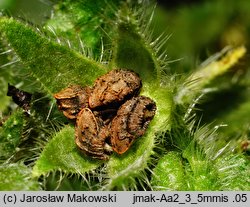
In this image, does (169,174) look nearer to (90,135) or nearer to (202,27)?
(90,135)

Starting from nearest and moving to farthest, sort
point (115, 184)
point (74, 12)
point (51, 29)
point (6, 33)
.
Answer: point (115, 184)
point (6, 33)
point (51, 29)
point (74, 12)

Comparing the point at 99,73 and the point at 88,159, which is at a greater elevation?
the point at 99,73

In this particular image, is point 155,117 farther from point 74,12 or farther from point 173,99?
point 74,12

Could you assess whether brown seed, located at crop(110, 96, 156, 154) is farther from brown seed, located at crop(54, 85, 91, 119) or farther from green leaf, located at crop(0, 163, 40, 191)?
green leaf, located at crop(0, 163, 40, 191)

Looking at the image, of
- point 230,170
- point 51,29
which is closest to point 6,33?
point 51,29

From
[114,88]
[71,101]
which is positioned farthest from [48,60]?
[114,88]

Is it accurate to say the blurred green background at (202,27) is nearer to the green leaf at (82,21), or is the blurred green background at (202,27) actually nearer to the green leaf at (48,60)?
the green leaf at (82,21)

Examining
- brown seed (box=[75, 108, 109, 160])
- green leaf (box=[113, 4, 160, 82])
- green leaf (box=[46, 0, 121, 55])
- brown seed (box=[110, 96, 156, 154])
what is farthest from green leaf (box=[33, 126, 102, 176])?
green leaf (box=[46, 0, 121, 55])
